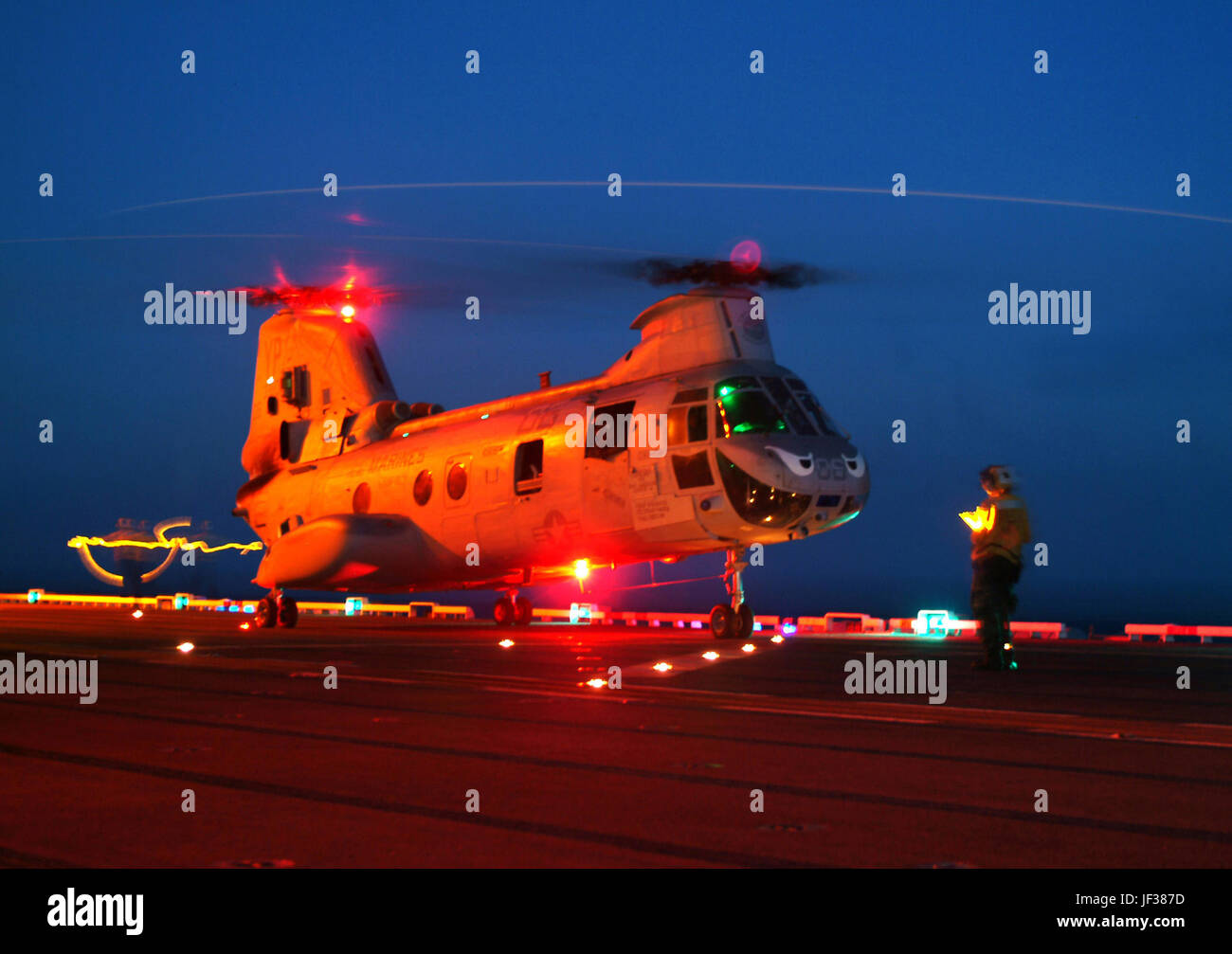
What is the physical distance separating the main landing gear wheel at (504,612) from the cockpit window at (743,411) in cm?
A: 939

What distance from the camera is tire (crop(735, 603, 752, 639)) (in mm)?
21844

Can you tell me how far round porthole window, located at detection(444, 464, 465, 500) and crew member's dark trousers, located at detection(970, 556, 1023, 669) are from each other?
13.5 metres

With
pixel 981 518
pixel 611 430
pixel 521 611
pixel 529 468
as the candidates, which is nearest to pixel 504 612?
pixel 521 611

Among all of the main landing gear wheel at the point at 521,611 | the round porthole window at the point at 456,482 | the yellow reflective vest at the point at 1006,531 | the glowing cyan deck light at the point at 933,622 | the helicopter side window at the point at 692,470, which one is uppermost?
the round porthole window at the point at 456,482

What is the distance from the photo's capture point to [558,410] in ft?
80.9

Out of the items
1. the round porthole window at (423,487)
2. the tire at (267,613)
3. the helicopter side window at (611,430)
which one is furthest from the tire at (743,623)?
the tire at (267,613)

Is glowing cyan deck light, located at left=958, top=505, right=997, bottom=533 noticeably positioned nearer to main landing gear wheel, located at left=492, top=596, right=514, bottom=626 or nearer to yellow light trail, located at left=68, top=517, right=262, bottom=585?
main landing gear wheel, located at left=492, top=596, right=514, bottom=626

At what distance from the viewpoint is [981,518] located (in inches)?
591

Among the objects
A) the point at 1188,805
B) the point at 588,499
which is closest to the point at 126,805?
Answer: the point at 1188,805

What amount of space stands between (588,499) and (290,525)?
1073 cm

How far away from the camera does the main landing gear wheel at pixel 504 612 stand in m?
29.0

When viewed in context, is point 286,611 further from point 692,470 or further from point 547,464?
point 692,470

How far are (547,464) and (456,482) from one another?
9.55 feet

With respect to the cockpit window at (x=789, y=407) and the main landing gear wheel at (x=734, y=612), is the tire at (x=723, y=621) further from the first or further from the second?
the cockpit window at (x=789, y=407)
